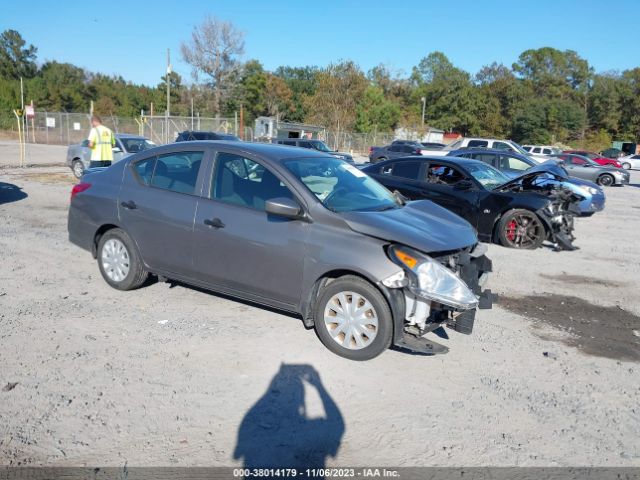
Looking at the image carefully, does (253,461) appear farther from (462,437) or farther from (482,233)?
(482,233)

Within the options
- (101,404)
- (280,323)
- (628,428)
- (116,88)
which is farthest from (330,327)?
(116,88)

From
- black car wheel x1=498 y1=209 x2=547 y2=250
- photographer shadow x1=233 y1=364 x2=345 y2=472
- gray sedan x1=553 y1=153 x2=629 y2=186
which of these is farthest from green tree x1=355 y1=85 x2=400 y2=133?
photographer shadow x1=233 y1=364 x2=345 y2=472

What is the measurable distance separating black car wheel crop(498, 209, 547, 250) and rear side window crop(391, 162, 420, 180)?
71.0 inches

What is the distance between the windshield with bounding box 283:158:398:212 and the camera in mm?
5027

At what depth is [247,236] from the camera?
496 cm

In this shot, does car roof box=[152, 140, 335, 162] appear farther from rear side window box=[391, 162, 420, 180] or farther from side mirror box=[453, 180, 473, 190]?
rear side window box=[391, 162, 420, 180]

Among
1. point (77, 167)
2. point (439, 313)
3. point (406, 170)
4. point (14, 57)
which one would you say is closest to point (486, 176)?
point (406, 170)

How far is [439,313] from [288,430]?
1761 millimetres

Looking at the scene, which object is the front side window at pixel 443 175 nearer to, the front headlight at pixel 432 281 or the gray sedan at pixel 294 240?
the gray sedan at pixel 294 240

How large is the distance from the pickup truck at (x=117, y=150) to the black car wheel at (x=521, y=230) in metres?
10.7

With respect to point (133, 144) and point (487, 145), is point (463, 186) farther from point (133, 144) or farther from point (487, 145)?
point (487, 145)

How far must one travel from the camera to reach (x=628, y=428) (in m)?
3.73

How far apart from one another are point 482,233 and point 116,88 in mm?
80663

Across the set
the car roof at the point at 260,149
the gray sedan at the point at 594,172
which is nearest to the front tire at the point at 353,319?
the car roof at the point at 260,149
